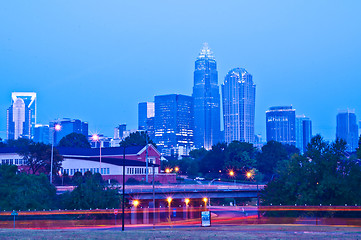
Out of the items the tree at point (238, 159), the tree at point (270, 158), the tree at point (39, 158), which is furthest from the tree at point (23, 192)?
the tree at point (270, 158)

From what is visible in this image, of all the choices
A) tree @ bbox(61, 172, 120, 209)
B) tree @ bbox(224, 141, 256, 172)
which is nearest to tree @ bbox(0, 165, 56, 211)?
tree @ bbox(61, 172, 120, 209)

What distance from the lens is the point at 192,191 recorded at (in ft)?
303

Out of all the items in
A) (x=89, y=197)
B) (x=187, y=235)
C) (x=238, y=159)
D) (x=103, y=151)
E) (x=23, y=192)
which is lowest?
(x=187, y=235)

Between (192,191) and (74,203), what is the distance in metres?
24.9

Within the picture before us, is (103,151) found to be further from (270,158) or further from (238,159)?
(270,158)

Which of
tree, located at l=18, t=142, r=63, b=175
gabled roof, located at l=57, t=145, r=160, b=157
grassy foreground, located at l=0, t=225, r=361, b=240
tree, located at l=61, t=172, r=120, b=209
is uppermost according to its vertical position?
gabled roof, located at l=57, t=145, r=160, b=157

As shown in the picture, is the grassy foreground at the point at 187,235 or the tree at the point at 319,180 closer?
the grassy foreground at the point at 187,235

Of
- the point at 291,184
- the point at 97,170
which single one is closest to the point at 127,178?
the point at 97,170

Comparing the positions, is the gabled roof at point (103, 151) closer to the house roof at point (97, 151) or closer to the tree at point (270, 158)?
the house roof at point (97, 151)

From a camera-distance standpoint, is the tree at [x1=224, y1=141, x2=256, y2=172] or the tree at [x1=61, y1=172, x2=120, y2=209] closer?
the tree at [x1=61, y1=172, x2=120, y2=209]

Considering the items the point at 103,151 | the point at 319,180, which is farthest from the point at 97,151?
the point at 319,180

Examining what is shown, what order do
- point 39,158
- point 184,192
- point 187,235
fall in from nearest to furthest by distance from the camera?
point 187,235
point 184,192
point 39,158

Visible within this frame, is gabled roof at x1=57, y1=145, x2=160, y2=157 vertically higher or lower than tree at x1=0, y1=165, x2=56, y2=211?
higher

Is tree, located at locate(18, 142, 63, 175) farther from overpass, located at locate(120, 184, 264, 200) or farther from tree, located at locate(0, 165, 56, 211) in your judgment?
tree, located at locate(0, 165, 56, 211)
